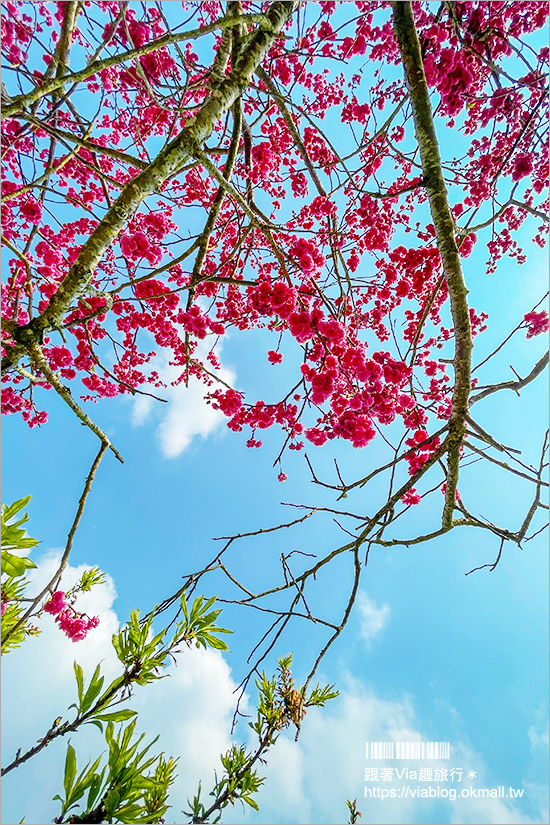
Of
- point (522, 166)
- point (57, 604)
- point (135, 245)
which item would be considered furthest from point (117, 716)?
point (522, 166)

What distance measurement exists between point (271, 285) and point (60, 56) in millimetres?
Result: 2487

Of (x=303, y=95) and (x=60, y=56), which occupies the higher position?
(x=303, y=95)

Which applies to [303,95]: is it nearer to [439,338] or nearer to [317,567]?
[439,338]

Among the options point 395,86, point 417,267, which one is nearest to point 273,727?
point 417,267

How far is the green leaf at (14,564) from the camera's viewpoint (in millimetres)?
1487

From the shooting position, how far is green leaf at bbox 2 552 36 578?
1.49 meters

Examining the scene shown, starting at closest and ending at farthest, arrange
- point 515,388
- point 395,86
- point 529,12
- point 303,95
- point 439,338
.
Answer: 1. point 515,388
2. point 529,12
3. point 395,86
4. point 439,338
5. point 303,95

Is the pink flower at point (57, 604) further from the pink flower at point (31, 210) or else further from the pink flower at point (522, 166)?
the pink flower at point (522, 166)

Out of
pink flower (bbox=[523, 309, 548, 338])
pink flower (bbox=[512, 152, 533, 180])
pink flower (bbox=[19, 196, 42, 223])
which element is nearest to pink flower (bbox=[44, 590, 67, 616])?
pink flower (bbox=[19, 196, 42, 223])

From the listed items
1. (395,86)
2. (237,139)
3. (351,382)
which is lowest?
(351,382)

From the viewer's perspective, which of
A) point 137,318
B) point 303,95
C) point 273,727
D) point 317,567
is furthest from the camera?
point 303,95

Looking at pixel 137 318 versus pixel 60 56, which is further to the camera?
pixel 137 318

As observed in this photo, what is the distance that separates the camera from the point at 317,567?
2.06m

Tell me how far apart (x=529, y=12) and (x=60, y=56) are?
4206 mm
